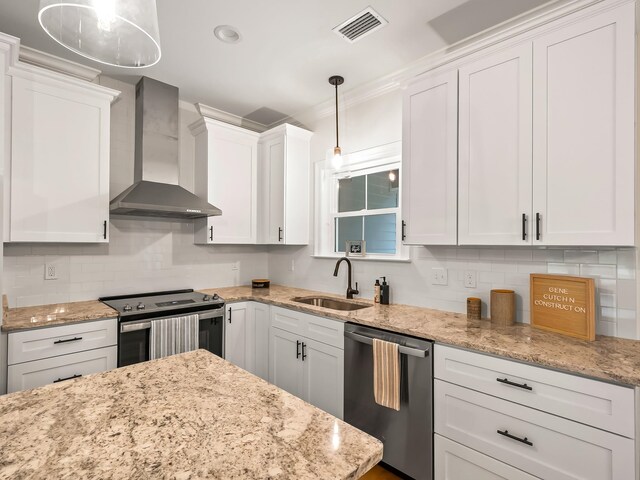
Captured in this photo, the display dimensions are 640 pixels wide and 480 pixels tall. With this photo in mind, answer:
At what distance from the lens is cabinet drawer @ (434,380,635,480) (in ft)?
4.38

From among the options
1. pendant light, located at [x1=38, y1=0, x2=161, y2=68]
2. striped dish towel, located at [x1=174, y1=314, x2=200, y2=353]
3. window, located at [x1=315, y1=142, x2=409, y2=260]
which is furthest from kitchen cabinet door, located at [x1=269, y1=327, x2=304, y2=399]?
pendant light, located at [x1=38, y1=0, x2=161, y2=68]

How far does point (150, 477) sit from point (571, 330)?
2017mm

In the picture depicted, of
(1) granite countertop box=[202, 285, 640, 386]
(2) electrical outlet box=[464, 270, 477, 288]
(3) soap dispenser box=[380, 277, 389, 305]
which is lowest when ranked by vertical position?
(1) granite countertop box=[202, 285, 640, 386]

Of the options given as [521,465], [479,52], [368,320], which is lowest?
[521,465]

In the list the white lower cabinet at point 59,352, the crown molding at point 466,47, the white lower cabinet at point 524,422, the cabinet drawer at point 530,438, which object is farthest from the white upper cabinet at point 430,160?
the white lower cabinet at point 59,352

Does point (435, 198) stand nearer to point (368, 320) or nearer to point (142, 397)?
point (368, 320)

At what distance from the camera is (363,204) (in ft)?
10.6

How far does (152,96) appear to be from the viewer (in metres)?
2.98

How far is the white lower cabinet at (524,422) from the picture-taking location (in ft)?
4.38

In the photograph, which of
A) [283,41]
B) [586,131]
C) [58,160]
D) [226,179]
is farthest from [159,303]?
[586,131]

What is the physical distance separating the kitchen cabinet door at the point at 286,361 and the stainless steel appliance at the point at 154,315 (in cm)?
46

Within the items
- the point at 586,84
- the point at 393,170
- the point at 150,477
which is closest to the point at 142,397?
the point at 150,477

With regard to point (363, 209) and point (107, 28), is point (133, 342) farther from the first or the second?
point (363, 209)

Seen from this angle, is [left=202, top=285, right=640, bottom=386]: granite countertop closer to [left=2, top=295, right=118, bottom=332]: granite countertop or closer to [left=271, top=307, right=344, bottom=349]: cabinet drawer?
[left=271, top=307, right=344, bottom=349]: cabinet drawer
